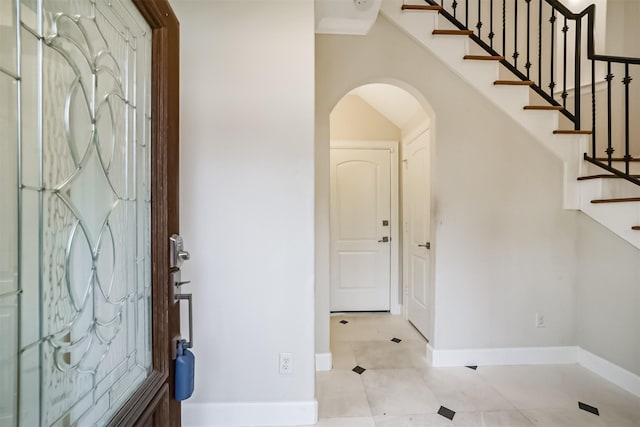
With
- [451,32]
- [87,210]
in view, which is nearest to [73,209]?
[87,210]

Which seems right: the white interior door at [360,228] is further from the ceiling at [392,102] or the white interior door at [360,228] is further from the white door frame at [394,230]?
the ceiling at [392,102]

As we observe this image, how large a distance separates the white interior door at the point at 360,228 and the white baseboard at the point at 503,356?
3.70ft

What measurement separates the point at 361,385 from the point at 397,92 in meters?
2.54

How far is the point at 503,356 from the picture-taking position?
2307mm

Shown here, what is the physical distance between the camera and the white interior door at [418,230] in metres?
2.70

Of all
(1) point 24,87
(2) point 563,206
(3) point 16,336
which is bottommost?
(3) point 16,336

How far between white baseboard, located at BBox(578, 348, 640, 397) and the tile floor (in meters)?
0.05

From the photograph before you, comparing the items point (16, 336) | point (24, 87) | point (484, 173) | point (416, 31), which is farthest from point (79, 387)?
point (416, 31)

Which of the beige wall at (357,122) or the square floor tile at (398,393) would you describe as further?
the beige wall at (357,122)

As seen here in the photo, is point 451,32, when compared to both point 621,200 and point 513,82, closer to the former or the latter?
point 513,82

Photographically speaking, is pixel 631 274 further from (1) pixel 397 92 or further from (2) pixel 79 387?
(2) pixel 79 387

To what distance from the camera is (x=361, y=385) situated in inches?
79.5

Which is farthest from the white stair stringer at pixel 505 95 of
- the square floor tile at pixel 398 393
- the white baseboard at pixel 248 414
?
the white baseboard at pixel 248 414

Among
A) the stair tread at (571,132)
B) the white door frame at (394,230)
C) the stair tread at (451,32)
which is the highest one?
the stair tread at (451,32)
